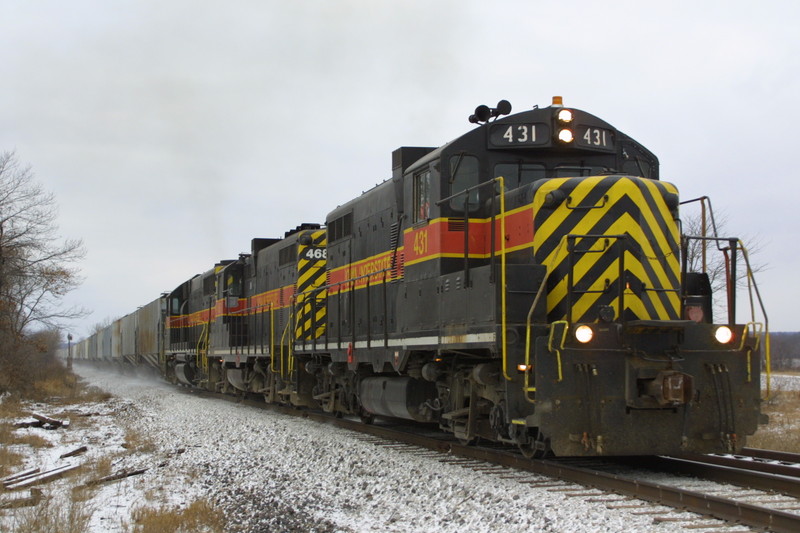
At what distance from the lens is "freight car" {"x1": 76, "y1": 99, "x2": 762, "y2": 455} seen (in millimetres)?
7316

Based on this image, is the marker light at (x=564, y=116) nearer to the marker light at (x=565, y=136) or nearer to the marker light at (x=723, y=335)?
the marker light at (x=565, y=136)

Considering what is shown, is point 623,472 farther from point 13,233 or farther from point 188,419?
point 13,233

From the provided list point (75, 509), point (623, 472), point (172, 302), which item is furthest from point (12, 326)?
point (623, 472)

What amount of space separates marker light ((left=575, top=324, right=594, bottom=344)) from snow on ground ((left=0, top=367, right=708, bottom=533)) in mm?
Answer: 1351

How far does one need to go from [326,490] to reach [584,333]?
113 inches

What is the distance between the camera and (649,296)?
800 centimetres

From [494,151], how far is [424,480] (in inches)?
143

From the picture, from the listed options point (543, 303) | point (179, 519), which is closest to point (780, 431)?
point (543, 303)

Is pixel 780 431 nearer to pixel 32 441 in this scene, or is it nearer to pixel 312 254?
pixel 312 254

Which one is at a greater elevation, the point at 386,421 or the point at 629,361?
the point at 629,361

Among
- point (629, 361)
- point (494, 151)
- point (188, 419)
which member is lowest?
point (188, 419)

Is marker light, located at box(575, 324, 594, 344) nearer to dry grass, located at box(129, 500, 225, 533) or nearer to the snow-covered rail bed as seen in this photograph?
the snow-covered rail bed

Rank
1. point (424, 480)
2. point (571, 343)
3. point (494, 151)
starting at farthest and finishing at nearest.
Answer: point (494, 151)
point (424, 480)
point (571, 343)

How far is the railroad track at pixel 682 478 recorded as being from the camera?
→ 19.4 ft
